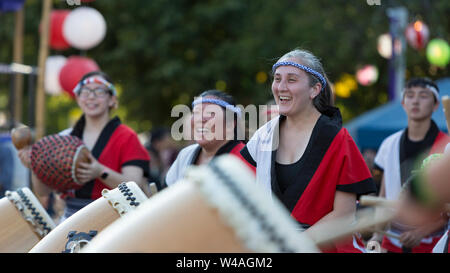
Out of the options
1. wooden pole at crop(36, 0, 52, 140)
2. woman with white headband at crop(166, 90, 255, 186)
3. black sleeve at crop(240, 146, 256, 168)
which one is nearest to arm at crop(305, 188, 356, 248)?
black sleeve at crop(240, 146, 256, 168)

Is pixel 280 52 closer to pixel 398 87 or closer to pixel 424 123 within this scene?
pixel 398 87

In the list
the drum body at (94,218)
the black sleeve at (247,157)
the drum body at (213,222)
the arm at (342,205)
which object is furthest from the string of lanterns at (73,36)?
the drum body at (213,222)

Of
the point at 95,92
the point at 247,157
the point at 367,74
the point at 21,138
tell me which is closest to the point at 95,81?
the point at 95,92

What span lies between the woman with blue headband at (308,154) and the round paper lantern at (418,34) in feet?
18.8

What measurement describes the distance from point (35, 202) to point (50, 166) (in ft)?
2.17

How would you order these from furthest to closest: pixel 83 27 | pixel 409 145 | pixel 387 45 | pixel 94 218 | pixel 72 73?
pixel 387 45 < pixel 72 73 < pixel 83 27 < pixel 409 145 < pixel 94 218

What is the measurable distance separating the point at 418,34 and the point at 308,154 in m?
6.05

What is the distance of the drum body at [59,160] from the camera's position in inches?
130

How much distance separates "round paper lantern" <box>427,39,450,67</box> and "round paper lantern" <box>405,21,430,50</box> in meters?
0.13

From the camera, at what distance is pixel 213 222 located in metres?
1.27

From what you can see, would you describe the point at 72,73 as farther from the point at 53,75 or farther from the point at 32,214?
the point at 32,214

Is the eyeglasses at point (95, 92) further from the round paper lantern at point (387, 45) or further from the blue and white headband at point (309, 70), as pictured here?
the round paper lantern at point (387, 45)

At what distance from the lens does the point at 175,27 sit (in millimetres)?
11625
